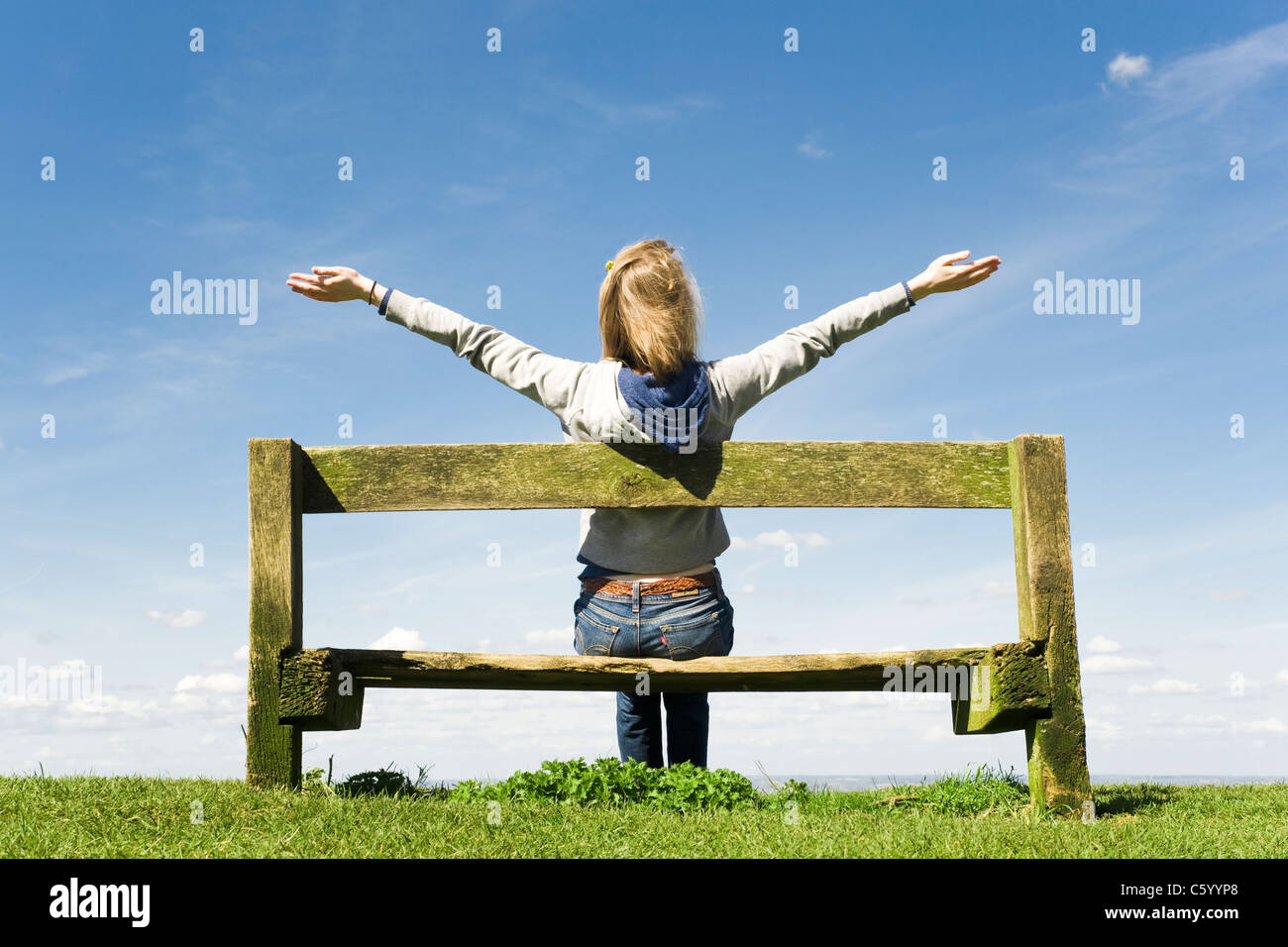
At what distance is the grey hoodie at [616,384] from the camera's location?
5.68m

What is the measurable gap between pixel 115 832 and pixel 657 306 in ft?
12.2

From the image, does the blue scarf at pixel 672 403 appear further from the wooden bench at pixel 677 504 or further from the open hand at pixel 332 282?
the open hand at pixel 332 282

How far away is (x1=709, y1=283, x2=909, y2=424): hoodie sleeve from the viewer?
5719 mm

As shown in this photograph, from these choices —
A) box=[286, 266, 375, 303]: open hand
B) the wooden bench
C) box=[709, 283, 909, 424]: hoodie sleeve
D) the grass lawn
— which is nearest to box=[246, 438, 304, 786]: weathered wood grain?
the wooden bench

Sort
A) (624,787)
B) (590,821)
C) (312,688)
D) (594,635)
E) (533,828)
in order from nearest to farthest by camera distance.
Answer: (533,828) → (590,821) → (312,688) → (624,787) → (594,635)

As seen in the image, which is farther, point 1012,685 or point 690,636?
point 690,636

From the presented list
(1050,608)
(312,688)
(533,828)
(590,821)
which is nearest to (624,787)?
(590,821)

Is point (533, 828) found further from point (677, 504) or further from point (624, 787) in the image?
point (677, 504)

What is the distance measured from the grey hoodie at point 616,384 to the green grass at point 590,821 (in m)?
1.23

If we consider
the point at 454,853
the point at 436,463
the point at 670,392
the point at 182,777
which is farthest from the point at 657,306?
the point at 182,777

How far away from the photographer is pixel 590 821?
4793 mm

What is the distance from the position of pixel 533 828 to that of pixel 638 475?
1.85m

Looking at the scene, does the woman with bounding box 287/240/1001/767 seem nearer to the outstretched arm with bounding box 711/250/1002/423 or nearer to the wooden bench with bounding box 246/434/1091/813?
the outstretched arm with bounding box 711/250/1002/423
